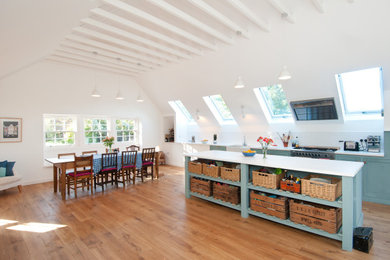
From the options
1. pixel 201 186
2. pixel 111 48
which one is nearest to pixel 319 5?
pixel 201 186

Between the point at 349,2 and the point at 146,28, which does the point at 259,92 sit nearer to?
the point at 349,2

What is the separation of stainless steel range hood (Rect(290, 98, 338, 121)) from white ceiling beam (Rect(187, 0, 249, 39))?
2048 mm

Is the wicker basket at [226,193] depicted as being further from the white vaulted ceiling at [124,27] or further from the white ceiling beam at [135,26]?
the white ceiling beam at [135,26]

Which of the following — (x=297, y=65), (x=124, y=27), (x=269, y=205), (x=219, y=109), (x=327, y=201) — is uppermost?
(x=124, y=27)

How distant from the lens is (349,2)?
2.91 meters

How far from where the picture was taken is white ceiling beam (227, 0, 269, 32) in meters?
2.86

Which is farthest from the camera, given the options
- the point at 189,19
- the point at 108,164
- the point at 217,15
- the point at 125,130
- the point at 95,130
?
the point at 125,130

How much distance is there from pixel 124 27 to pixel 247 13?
7.08ft

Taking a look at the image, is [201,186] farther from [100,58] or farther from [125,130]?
[125,130]

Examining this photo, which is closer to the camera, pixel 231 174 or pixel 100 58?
pixel 231 174

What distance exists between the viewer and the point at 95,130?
6.72 meters

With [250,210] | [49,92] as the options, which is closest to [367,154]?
[250,210]

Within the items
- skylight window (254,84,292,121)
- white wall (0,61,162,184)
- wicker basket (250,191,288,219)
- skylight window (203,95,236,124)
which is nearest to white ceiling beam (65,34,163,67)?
skylight window (203,95,236,124)

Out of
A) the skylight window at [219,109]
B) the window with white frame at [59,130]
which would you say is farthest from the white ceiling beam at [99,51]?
the window with white frame at [59,130]
